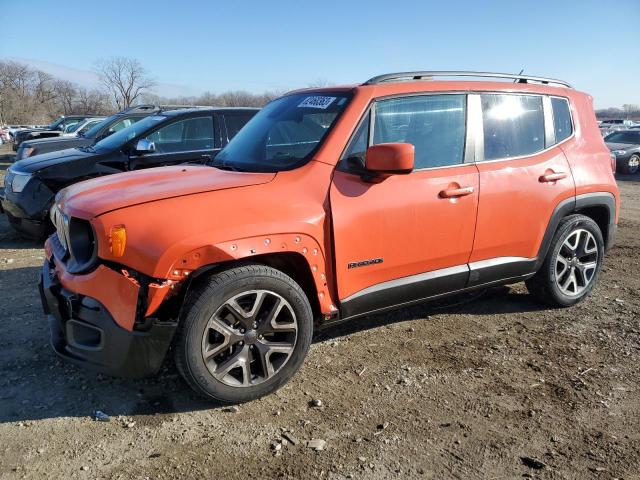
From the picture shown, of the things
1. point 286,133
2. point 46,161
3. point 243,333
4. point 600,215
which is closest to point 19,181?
point 46,161

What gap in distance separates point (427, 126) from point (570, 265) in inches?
77.8

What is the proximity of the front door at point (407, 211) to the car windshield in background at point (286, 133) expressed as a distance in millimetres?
256

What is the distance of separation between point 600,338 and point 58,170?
6.16 m

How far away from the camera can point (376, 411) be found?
295 cm

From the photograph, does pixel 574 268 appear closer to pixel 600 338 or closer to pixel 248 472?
pixel 600 338

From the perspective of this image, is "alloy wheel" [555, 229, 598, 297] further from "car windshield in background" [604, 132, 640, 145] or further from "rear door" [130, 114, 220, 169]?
"car windshield in background" [604, 132, 640, 145]

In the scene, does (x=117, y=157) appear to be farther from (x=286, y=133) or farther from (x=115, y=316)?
(x=115, y=316)

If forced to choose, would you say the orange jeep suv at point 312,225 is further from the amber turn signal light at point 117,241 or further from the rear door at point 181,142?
the rear door at point 181,142

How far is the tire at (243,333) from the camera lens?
275cm

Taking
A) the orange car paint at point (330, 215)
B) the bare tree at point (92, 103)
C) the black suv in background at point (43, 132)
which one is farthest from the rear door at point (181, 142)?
the bare tree at point (92, 103)

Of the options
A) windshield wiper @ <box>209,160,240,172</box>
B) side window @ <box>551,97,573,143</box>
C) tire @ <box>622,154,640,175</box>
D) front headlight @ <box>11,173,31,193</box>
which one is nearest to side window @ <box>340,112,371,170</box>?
windshield wiper @ <box>209,160,240,172</box>

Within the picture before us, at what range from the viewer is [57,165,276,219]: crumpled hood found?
2.83m

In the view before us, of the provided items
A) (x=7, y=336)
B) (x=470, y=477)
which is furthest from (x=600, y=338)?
(x=7, y=336)

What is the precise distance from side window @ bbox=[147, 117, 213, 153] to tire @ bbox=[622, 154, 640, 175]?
50.3 feet
